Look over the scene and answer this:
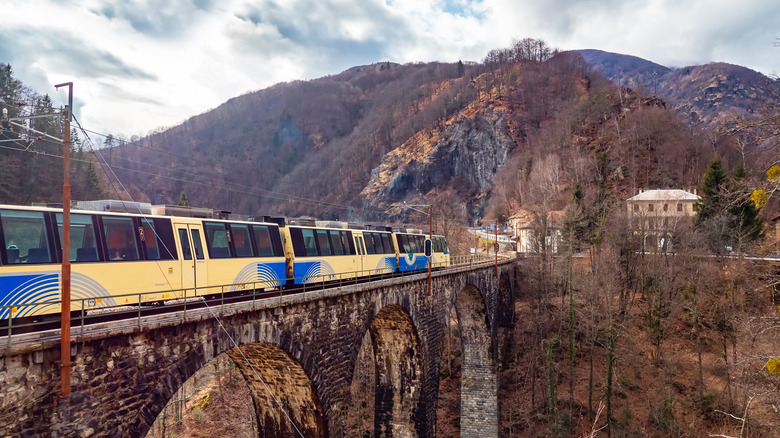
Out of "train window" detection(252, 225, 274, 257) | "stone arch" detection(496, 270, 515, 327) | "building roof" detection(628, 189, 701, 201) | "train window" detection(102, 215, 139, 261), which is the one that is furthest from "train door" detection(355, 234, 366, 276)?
"building roof" detection(628, 189, 701, 201)

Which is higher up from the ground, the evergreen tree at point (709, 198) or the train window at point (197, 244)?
the evergreen tree at point (709, 198)

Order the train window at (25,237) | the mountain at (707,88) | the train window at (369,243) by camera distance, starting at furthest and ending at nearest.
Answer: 1. the mountain at (707,88)
2. the train window at (369,243)
3. the train window at (25,237)

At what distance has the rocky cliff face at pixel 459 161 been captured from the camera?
294ft

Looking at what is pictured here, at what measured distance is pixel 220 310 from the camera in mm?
9312

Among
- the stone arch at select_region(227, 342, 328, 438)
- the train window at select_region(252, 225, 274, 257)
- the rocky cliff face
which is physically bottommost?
the stone arch at select_region(227, 342, 328, 438)

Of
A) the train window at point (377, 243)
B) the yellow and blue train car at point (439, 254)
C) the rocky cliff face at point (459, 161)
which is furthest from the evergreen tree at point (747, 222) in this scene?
the rocky cliff face at point (459, 161)

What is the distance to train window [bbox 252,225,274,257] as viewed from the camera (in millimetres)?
13320

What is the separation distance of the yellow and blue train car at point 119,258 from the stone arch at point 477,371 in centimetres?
2111

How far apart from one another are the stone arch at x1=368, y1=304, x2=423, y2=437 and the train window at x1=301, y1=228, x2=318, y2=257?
19.3 feet

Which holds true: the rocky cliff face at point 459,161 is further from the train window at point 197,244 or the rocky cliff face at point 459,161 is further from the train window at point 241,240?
the train window at point 197,244

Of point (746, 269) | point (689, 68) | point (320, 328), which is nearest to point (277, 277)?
point (320, 328)

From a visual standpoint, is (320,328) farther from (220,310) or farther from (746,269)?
(746,269)

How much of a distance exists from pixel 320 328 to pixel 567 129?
73517 millimetres

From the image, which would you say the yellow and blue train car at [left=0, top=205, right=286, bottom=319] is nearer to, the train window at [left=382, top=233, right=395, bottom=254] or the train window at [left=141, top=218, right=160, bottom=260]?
the train window at [left=141, top=218, right=160, bottom=260]
